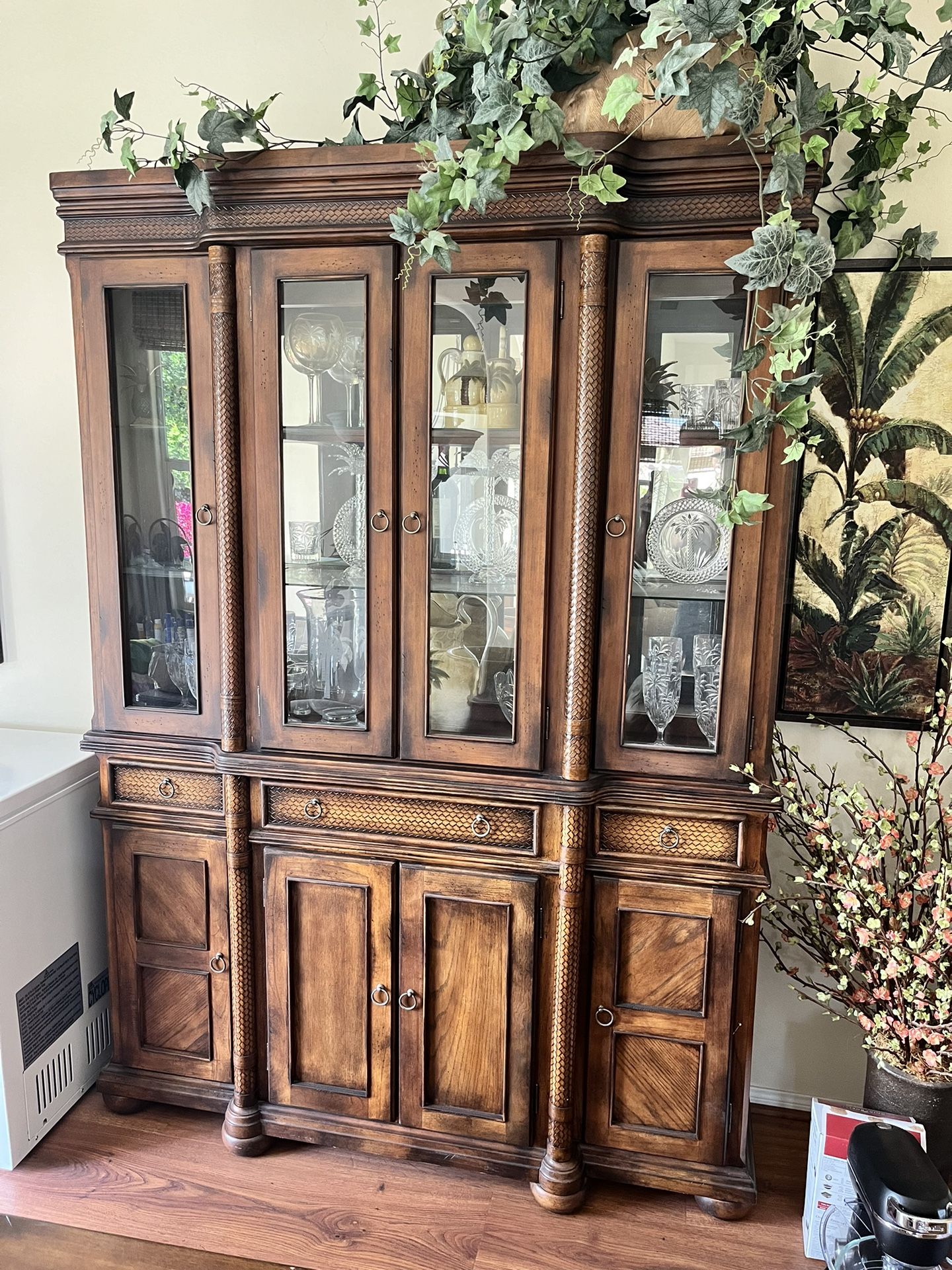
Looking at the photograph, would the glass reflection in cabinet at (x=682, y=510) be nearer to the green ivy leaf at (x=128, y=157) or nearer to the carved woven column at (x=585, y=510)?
the carved woven column at (x=585, y=510)

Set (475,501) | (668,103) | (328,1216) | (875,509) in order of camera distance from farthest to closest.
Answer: (875,509) < (328,1216) < (475,501) < (668,103)

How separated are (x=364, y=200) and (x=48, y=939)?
178cm

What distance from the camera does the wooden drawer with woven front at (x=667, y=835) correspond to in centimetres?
182

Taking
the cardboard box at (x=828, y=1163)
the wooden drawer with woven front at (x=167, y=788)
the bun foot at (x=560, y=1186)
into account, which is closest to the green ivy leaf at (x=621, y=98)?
the wooden drawer with woven front at (x=167, y=788)

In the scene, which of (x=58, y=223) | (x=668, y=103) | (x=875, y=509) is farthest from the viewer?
(x=58, y=223)

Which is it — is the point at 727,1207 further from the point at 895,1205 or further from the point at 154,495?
the point at 154,495

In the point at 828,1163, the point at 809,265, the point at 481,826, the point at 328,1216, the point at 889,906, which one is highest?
the point at 809,265

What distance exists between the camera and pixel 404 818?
1.93 metres

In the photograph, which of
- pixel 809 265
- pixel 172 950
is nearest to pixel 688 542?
pixel 809 265

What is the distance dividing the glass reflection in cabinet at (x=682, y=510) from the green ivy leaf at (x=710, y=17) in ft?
1.28

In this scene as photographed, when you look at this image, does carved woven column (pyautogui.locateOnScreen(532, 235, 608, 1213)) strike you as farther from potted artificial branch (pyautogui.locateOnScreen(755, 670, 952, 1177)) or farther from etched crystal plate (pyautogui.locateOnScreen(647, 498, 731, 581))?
potted artificial branch (pyautogui.locateOnScreen(755, 670, 952, 1177))

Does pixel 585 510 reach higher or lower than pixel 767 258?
lower

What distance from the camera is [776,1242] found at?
1903 millimetres

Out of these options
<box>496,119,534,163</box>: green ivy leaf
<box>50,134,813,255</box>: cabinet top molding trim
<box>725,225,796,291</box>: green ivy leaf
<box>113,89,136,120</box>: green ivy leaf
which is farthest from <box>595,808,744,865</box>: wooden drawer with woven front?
<box>113,89,136,120</box>: green ivy leaf
